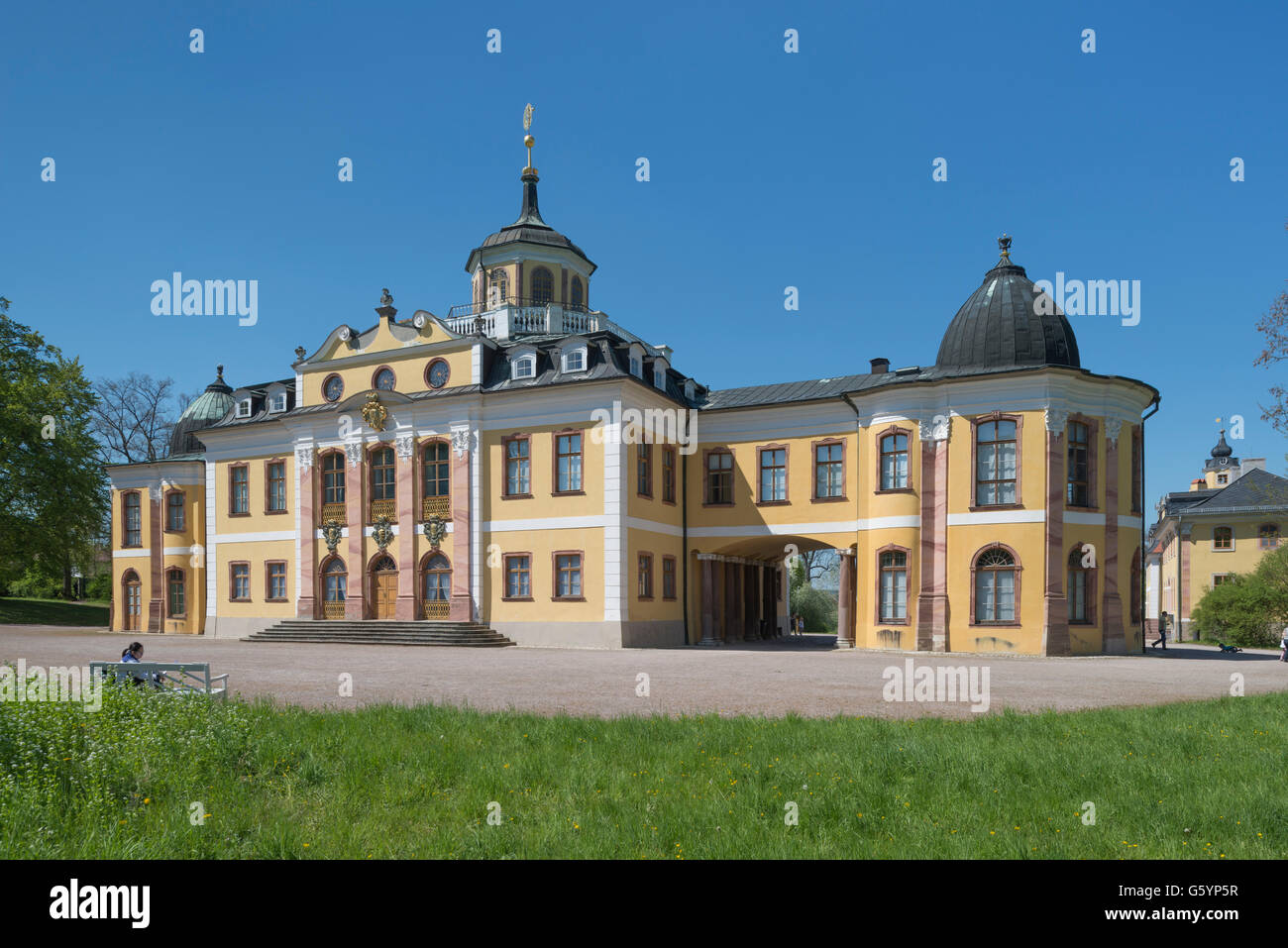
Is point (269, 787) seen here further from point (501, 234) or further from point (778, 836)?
point (501, 234)

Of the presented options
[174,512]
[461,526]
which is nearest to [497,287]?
[461,526]

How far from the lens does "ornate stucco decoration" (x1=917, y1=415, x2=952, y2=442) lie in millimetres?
28906

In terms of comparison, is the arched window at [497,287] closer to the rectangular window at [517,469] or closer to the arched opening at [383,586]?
the rectangular window at [517,469]

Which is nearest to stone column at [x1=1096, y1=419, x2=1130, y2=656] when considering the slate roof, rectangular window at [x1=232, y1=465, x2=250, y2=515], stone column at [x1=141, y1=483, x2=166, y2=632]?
the slate roof

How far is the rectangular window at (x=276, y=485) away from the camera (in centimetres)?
3759

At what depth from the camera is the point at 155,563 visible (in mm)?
41188

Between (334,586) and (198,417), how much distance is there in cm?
1278

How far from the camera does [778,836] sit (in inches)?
244

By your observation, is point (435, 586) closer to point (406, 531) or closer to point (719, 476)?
point (406, 531)

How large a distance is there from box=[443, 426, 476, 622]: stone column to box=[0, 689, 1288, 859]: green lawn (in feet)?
73.6

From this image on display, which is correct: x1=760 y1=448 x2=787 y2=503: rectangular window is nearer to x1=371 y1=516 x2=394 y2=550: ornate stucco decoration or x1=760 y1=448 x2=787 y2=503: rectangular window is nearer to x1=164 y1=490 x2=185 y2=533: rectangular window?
x1=371 y1=516 x2=394 y2=550: ornate stucco decoration

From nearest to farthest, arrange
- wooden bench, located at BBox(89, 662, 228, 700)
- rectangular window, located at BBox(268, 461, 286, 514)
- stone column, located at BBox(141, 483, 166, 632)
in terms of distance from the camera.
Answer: wooden bench, located at BBox(89, 662, 228, 700) < rectangular window, located at BBox(268, 461, 286, 514) < stone column, located at BBox(141, 483, 166, 632)

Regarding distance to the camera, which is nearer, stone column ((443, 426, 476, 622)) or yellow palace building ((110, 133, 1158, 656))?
yellow palace building ((110, 133, 1158, 656))

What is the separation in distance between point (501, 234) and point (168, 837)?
36147mm
